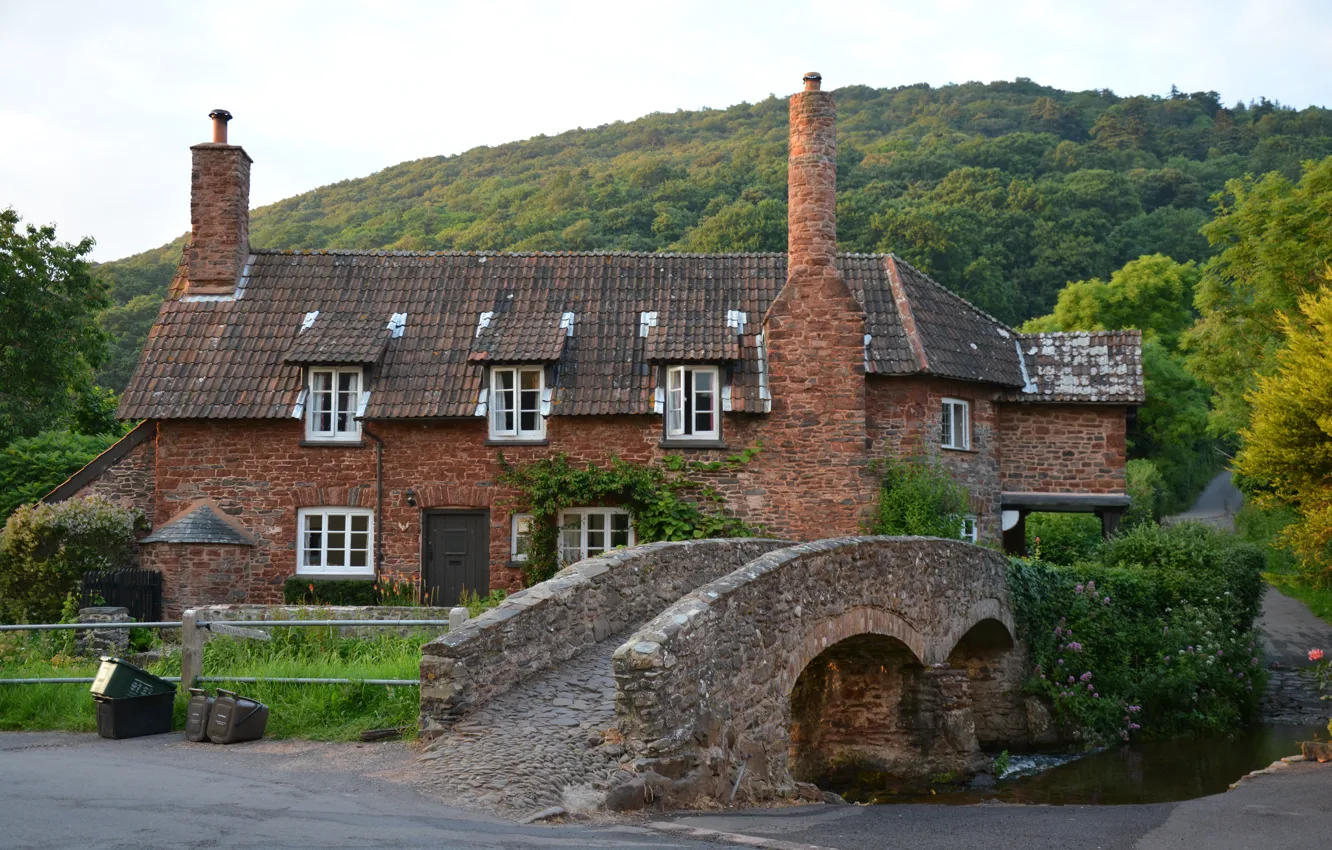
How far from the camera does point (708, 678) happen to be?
11.3 metres

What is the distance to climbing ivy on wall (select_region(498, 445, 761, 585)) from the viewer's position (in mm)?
23016

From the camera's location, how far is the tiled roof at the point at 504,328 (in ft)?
76.8

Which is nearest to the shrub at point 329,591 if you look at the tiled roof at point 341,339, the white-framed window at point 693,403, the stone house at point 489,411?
the stone house at point 489,411

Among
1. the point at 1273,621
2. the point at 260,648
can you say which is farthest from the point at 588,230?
the point at 260,648

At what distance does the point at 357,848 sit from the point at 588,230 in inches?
1999

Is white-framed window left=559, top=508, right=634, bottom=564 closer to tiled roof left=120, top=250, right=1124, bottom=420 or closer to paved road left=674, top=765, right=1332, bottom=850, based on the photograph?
tiled roof left=120, top=250, right=1124, bottom=420

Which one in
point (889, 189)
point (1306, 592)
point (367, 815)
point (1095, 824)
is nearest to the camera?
point (367, 815)

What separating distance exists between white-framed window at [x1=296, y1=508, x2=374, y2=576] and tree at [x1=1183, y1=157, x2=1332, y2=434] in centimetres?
1968

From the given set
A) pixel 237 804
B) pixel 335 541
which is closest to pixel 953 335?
pixel 335 541

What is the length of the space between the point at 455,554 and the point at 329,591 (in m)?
2.32

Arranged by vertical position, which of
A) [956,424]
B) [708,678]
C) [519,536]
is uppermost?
[956,424]

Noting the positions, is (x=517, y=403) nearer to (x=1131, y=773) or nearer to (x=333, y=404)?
(x=333, y=404)

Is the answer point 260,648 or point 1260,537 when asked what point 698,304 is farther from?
point 1260,537

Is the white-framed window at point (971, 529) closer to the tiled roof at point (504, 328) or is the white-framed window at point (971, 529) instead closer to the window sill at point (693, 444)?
the tiled roof at point (504, 328)
